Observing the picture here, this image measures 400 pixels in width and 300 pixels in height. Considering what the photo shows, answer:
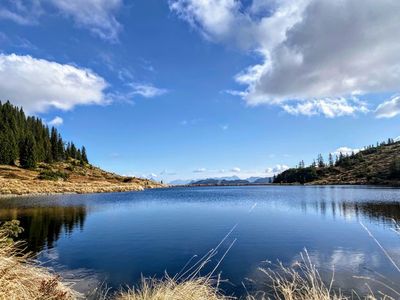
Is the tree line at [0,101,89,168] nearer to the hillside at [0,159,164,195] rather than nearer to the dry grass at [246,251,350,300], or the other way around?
the hillside at [0,159,164,195]

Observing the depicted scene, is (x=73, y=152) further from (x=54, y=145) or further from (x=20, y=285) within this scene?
(x=20, y=285)

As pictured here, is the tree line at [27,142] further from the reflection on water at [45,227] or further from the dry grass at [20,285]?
the dry grass at [20,285]

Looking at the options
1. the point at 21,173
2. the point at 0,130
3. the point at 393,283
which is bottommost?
the point at 393,283

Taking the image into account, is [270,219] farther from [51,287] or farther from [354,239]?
[51,287]

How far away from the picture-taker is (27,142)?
490 feet

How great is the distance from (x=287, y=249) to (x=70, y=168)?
150651 millimetres

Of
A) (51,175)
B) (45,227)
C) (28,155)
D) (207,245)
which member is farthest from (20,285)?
(28,155)

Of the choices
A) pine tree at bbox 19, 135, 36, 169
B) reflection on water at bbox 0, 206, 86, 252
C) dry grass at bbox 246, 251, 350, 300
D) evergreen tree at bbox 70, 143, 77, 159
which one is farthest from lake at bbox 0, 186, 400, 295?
evergreen tree at bbox 70, 143, 77, 159

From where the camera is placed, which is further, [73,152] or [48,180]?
[73,152]

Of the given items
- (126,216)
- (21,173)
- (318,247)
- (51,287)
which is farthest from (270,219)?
(21,173)

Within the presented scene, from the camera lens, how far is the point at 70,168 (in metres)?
162

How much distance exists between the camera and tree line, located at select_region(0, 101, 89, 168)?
142 metres

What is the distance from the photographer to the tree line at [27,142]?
14212 centimetres

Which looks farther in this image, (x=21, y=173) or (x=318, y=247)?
(x=21, y=173)
